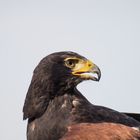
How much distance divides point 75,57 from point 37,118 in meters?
1.10

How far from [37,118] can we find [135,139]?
5.10ft

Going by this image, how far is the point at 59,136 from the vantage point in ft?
170

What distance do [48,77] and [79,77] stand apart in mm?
474

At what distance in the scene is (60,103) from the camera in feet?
171

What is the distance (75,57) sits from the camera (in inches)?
2051

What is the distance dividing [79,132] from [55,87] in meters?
0.89

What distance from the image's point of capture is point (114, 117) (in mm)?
52250

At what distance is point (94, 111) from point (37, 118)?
0.88m

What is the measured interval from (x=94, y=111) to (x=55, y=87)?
2.31ft

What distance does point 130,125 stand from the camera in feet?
171

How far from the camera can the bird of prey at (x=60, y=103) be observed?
51938 millimetres

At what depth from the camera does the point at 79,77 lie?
171 ft

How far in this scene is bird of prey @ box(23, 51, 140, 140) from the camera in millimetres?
51938

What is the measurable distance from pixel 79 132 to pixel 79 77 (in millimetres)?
915
